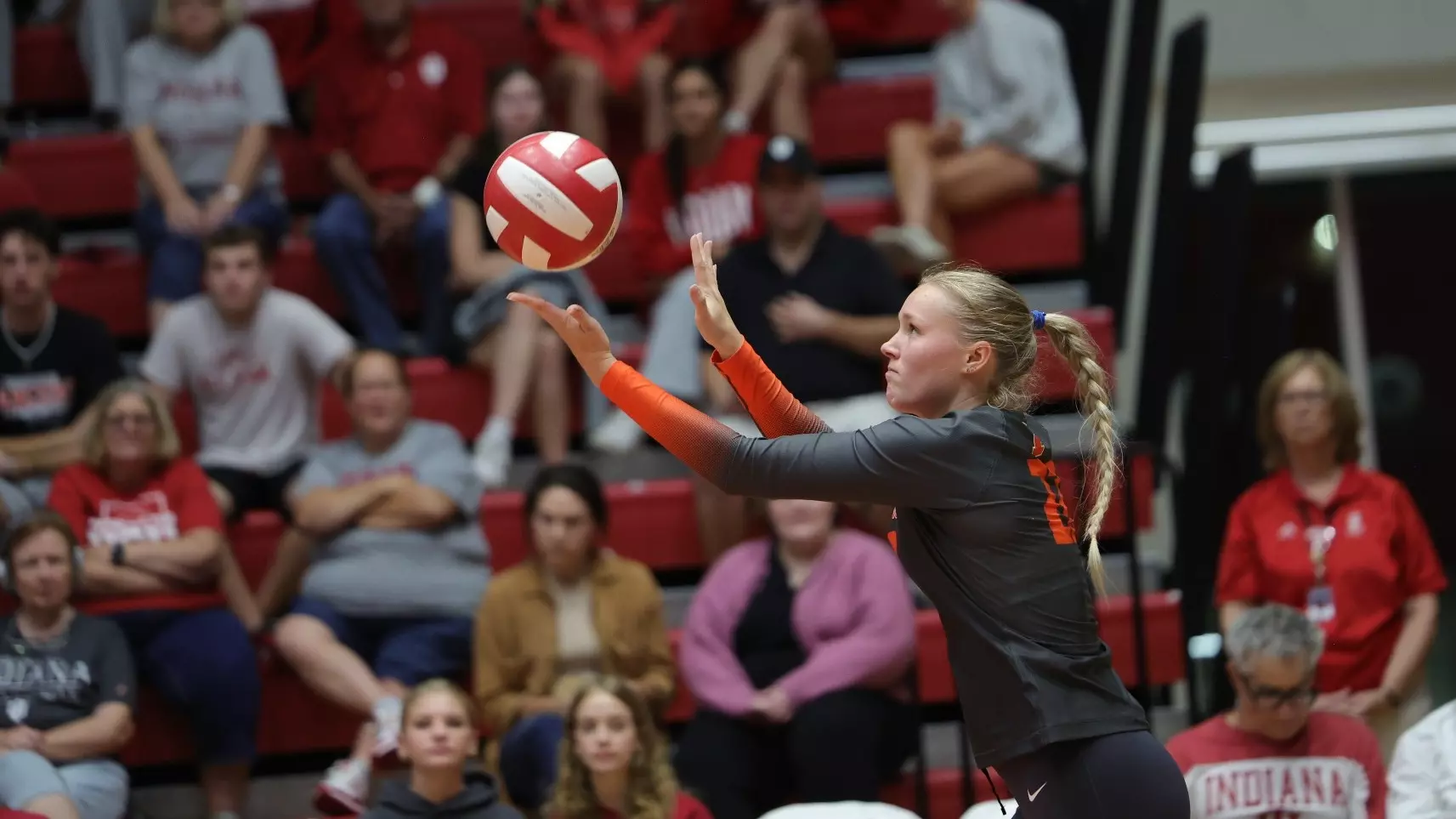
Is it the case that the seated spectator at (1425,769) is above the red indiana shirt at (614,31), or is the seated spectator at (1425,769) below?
below

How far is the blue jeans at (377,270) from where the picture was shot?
21.5 feet

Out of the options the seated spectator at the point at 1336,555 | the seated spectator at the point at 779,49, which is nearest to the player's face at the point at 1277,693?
the seated spectator at the point at 1336,555

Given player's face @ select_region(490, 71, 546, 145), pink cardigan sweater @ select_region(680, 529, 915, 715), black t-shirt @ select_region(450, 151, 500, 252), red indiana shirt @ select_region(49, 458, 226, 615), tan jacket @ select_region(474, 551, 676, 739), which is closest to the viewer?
pink cardigan sweater @ select_region(680, 529, 915, 715)

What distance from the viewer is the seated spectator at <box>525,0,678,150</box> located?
6953 millimetres

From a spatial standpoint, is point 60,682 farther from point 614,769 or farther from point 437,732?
point 614,769

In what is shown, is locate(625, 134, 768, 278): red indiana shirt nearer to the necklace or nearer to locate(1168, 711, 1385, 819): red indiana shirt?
the necklace

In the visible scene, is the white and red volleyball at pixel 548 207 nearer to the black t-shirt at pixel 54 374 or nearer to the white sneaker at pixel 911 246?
the white sneaker at pixel 911 246

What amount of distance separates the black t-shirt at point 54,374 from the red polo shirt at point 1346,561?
3.84 metres

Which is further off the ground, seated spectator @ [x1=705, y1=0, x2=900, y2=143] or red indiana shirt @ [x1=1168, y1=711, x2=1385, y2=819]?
seated spectator @ [x1=705, y1=0, x2=900, y2=143]

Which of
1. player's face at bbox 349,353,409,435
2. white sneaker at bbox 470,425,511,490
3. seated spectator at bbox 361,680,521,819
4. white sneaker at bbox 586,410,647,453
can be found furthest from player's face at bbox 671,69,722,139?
seated spectator at bbox 361,680,521,819

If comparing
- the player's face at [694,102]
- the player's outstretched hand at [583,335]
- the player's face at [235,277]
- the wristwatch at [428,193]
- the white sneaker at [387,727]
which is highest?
the player's face at [694,102]

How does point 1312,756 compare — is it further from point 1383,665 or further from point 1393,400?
point 1393,400

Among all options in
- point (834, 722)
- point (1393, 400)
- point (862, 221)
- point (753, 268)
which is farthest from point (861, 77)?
point (834, 722)

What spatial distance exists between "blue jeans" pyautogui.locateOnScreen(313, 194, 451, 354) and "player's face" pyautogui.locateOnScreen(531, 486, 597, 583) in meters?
1.27
